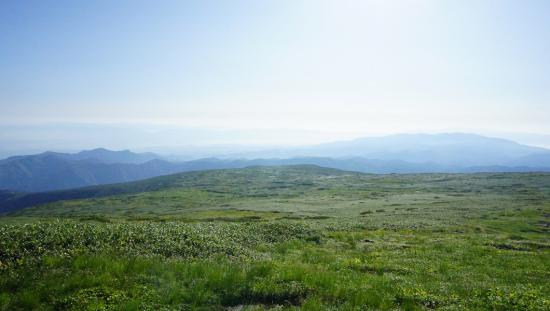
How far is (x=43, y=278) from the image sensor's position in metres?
15.0

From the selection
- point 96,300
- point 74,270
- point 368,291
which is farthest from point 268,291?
point 74,270

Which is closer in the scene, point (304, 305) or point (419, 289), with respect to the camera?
point (304, 305)

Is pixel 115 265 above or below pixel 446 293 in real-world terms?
above

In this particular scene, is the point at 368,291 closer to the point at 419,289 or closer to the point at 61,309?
the point at 419,289

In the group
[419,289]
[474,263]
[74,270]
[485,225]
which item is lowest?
[485,225]

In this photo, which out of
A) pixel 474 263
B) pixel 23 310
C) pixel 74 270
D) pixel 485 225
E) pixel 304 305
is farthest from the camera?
pixel 485 225

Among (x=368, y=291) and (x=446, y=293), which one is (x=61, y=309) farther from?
(x=446, y=293)

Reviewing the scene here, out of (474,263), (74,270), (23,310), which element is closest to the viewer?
(23,310)

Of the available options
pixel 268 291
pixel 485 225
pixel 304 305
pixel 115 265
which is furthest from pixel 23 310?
pixel 485 225

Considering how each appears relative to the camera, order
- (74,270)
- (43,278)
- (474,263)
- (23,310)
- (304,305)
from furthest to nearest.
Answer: (474,263) → (74,270) → (43,278) → (304,305) → (23,310)

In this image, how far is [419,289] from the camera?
16.7 meters

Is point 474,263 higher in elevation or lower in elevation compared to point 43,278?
lower

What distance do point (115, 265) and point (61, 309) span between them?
3.72 metres

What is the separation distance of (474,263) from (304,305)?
17895 mm
